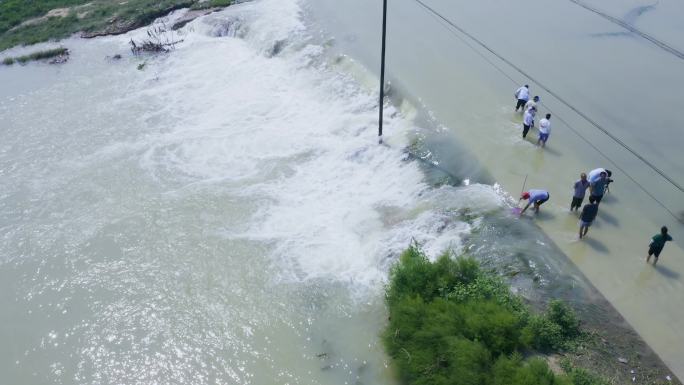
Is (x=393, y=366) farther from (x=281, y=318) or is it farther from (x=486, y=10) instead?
(x=486, y=10)

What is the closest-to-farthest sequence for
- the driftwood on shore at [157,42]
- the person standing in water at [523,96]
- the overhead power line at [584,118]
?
the overhead power line at [584,118]
the person standing in water at [523,96]
the driftwood on shore at [157,42]

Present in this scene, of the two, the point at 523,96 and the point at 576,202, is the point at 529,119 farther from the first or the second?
the point at 576,202

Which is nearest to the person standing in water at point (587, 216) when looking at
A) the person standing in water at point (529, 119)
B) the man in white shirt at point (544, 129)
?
the man in white shirt at point (544, 129)

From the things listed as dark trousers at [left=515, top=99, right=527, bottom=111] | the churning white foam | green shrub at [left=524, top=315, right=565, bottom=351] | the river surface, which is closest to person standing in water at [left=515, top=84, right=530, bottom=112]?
dark trousers at [left=515, top=99, right=527, bottom=111]

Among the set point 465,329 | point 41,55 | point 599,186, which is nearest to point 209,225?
point 465,329

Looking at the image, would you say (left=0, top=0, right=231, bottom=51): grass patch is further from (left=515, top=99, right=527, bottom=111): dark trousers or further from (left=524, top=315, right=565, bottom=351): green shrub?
(left=524, top=315, right=565, bottom=351): green shrub

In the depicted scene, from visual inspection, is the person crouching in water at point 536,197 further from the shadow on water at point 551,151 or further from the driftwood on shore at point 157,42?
the driftwood on shore at point 157,42
